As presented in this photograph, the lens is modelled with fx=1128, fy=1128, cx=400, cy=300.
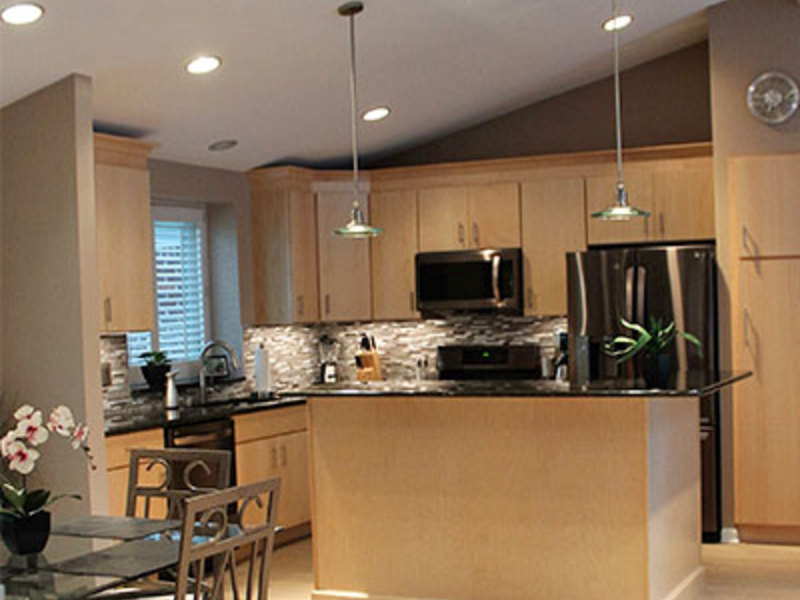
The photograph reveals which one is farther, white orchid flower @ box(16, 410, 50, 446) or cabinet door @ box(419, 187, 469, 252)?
cabinet door @ box(419, 187, 469, 252)

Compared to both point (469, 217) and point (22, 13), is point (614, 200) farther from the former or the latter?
point (22, 13)

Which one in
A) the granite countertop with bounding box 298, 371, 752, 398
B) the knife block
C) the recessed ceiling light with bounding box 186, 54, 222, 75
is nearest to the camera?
the granite countertop with bounding box 298, 371, 752, 398

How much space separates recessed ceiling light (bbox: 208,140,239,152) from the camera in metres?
6.56

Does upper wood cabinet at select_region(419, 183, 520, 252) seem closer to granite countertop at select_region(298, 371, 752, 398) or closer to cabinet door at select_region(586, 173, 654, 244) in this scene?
cabinet door at select_region(586, 173, 654, 244)

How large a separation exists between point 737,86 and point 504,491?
305 centimetres

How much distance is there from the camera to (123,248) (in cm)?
569

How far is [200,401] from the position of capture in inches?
257

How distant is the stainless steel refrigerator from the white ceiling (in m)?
1.27

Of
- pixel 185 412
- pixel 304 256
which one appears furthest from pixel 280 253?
pixel 185 412

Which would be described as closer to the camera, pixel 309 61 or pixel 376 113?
pixel 309 61

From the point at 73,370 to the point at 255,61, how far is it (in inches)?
65.9

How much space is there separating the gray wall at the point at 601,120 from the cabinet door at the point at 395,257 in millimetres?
559

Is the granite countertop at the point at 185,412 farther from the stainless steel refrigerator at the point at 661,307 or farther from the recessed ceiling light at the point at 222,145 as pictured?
→ the stainless steel refrigerator at the point at 661,307

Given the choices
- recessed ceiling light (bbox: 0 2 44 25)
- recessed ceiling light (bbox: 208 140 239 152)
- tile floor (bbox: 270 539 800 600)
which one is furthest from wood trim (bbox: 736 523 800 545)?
recessed ceiling light (bbox: 0 2 44 25)
